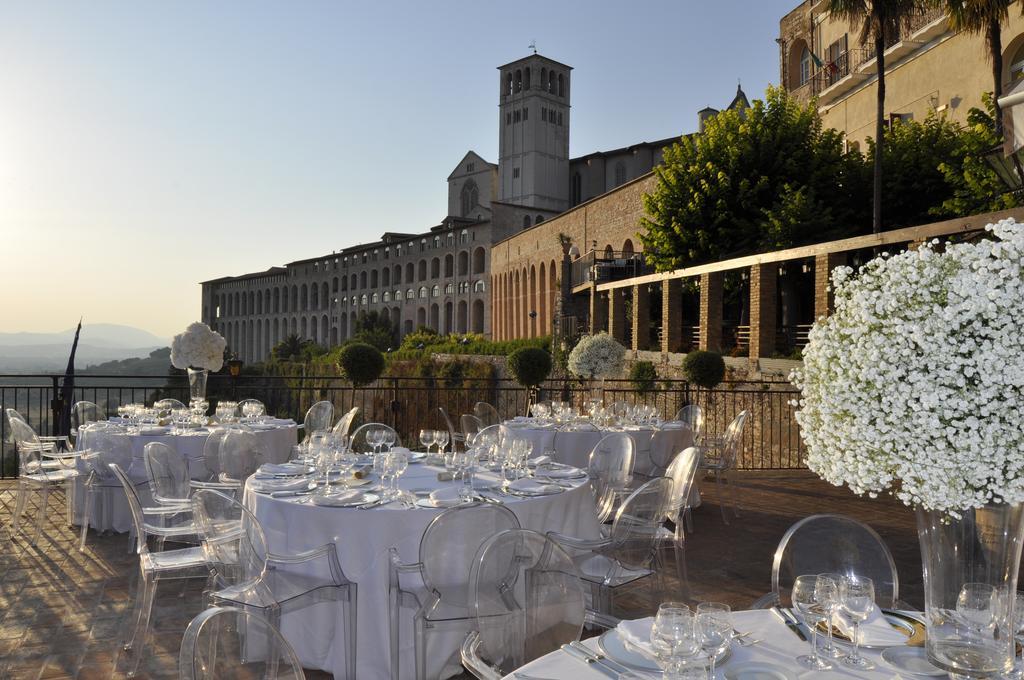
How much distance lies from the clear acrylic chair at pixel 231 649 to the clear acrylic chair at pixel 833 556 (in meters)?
1.74

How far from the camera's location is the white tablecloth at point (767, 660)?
1.85m

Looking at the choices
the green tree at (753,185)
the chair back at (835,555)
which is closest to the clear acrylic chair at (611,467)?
the chair back at (835,555)

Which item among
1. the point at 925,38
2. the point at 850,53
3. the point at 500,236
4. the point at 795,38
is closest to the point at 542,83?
the point at 500,236

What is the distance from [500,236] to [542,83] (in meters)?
22.3

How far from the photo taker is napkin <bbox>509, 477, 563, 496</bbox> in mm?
4133

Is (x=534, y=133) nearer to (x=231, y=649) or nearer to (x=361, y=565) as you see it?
(x=361, y=565)

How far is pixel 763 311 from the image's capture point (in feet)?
47.4

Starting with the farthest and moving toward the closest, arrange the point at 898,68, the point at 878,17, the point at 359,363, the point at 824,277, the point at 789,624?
the point at 898,68, the point at 878,17, the point at 824,277, the point at 359,363, the point at 789,624

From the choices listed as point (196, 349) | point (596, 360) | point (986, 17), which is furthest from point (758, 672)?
point (986, 17)

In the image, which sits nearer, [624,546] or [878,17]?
[624,546]

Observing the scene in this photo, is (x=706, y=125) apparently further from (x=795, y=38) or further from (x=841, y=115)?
(x=795, y=38)

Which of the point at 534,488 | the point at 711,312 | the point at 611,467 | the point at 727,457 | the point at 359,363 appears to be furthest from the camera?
the point at 711,312

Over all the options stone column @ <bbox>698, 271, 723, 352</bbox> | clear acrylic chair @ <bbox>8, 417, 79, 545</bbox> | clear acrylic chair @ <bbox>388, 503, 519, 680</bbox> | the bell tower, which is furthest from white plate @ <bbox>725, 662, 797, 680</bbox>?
the bell tower

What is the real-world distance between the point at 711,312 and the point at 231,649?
1552 centimetres
